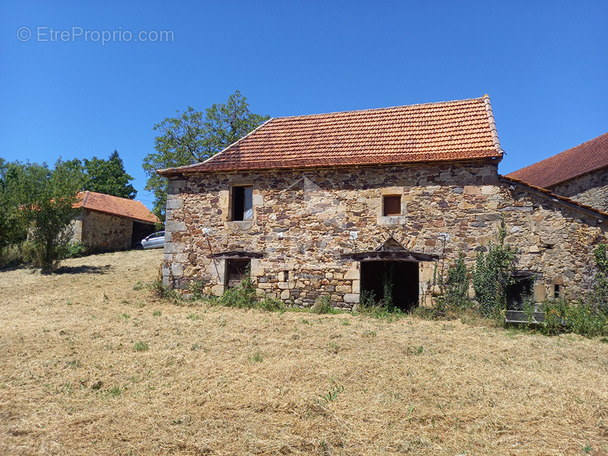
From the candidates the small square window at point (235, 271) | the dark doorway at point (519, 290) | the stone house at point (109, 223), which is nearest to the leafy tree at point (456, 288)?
the dark doorway at point (519, 290)

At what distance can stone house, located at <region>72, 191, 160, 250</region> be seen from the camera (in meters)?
21.3

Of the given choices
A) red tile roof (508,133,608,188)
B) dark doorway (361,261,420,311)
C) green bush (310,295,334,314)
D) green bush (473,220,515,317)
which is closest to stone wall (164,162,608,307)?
green bush (310,295,334,314)

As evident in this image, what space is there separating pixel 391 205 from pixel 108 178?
33.9m

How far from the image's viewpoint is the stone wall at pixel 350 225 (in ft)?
31.9

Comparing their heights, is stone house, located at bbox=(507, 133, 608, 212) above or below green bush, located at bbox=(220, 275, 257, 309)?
above

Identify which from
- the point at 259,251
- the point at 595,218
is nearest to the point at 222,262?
the point at 259,251

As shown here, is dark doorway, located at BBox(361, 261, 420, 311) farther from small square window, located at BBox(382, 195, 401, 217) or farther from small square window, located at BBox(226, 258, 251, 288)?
small square window, located at BBox(226, 258, 251, 288)

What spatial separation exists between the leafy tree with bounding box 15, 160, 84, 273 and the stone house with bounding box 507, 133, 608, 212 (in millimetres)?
18282

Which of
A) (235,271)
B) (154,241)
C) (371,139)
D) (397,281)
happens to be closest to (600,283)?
(397,281)

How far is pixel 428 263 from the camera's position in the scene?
10.3m

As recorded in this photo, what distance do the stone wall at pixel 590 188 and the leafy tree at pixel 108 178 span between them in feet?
113

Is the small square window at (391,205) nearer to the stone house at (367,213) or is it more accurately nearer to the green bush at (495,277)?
the stone house at (367,213)

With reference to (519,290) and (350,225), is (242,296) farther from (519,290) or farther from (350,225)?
(519,290)

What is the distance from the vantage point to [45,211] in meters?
16.0
